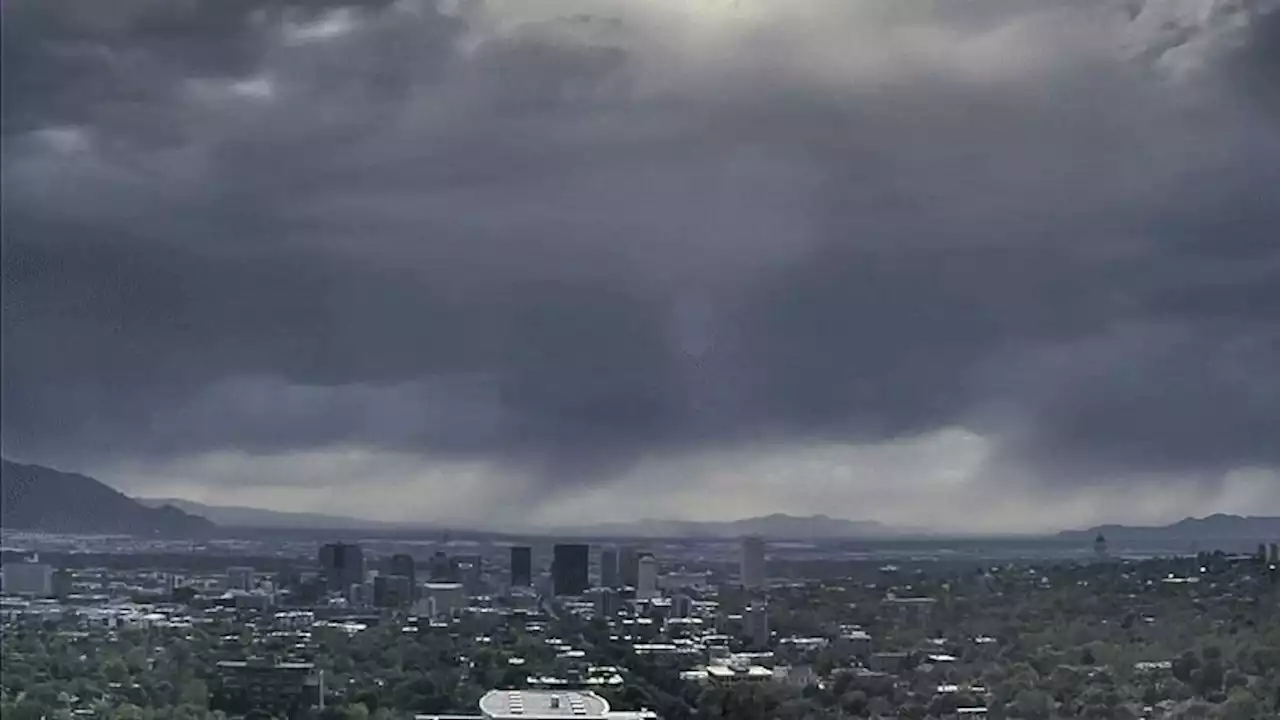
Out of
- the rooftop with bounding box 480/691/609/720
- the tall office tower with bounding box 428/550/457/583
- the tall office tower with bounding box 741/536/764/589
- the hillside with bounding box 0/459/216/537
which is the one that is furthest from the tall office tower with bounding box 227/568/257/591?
the tall office tower with bounding box 741/536/764/589

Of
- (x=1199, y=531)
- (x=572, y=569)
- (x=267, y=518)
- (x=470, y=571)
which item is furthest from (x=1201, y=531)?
(x=267, y=518)

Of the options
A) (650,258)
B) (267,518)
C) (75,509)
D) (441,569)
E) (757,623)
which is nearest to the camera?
(757,623)

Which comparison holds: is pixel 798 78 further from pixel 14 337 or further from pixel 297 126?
pixel 14 337

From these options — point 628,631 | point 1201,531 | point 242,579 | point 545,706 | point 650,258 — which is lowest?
point 545,706

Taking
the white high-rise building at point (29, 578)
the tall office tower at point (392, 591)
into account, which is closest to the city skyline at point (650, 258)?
the tall office tower at point (392, 591)

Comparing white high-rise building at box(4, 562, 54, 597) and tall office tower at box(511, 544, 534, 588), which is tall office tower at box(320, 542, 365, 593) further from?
white high-rise building at box(4, 562, 54, 597)

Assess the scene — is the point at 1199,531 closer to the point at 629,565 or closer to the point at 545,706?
the point at 629,565

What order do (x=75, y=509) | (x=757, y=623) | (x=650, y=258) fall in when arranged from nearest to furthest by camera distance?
(x=757, y=623), (x=650, y=258), (x=75, y=509)

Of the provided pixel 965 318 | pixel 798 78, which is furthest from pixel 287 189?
pixel 965 318
